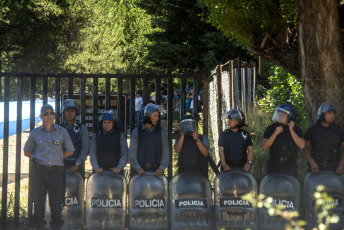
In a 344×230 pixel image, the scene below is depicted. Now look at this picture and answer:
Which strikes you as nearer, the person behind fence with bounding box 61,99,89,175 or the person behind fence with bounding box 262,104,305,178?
the person behind fence with bounding box 262,104,305,178

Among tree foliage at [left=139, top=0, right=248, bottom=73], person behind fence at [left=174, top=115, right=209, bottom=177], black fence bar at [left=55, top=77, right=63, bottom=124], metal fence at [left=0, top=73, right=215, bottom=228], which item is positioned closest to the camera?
person behind fence at [left=174, top=115, right=209, bottom=177]

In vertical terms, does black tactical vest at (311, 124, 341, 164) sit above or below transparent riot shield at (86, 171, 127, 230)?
above

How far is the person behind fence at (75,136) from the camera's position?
7086 mm

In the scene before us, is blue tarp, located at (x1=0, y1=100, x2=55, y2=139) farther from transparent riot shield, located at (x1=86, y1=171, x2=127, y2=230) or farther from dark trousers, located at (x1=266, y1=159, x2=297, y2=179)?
dark trousers, located at (x1=266, y1=159, x2=297, y2=179)

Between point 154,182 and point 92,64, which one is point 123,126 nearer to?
point 154,182

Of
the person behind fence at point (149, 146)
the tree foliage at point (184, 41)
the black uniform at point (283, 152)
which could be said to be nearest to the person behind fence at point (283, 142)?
the black uniform at point (283, 152)

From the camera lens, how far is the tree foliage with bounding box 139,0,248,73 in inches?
843

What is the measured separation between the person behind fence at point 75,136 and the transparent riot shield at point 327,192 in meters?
2.89

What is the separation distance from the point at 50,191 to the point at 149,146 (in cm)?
136

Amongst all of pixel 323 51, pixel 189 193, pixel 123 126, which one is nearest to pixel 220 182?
pixel 189 193

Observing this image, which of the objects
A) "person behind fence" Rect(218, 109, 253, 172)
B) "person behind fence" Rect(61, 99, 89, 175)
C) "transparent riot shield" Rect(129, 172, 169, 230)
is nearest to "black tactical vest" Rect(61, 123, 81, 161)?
"person behind fence" Rect(61, 99, 89, 175)

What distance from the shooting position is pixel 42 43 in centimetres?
3303

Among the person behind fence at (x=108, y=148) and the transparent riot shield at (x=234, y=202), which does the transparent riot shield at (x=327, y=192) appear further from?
the person behind fence at (x=108, y=148)

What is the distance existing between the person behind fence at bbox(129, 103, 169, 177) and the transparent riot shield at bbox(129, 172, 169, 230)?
16cm
